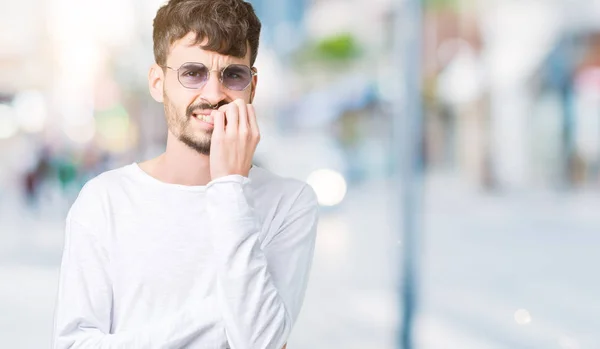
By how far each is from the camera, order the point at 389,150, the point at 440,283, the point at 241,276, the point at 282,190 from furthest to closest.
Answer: the point at 389,150 < the point at 440,283 < the point at 282,190 < the point at 241,276

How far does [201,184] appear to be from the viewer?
5.52 feet

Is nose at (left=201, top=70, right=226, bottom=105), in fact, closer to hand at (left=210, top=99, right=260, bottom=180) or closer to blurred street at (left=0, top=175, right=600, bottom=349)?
hand at (left=210, top=99, right=260, bottom=180)

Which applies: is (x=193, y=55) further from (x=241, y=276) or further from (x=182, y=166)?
(x=241, y=276)

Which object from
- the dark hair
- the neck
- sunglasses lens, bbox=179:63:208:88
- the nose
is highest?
the dark hair

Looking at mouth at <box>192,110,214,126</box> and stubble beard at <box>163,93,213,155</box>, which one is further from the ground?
mouth at <box>192,110,214,126</box>

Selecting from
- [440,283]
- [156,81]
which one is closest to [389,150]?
[440,283]

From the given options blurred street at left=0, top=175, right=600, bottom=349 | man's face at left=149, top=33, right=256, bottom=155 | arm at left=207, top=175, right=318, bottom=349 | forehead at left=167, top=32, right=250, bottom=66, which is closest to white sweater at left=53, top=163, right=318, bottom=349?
arm at left=207, top=175, right=318, bottom=349

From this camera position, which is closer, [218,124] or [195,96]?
[218,124]

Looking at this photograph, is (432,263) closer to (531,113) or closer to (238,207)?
(238,207)

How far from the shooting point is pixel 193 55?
1629 mm

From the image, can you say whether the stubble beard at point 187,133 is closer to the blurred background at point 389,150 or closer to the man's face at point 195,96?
the man's face at point 195,96

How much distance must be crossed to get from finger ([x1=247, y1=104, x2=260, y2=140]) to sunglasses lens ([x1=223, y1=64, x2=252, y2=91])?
10 centimetres

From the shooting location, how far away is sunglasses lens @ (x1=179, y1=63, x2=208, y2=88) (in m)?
1.62

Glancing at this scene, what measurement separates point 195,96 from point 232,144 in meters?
0.18
